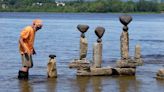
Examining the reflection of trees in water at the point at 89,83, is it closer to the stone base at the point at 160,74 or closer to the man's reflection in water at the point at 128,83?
the man's reflection in water at the point at 128,83

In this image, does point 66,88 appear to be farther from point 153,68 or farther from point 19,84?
point 153,68

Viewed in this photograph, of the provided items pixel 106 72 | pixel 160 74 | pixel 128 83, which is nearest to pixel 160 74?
pixel 160 74

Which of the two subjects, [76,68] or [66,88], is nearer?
[66,88]

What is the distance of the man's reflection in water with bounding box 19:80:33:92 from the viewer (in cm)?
1914

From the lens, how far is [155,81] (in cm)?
2106

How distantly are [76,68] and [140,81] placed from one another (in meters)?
2.54

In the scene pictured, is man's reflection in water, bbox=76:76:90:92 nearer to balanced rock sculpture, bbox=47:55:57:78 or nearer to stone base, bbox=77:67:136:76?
stone base, bbox=77:67:136:76

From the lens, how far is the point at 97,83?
67.2 ft

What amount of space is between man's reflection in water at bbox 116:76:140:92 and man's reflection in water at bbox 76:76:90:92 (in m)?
1.01

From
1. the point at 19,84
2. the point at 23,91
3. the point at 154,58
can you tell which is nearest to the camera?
the point at 23,91

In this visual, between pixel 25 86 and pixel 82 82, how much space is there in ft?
6.21

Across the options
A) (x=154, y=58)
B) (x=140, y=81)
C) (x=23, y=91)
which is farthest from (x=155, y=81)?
(x=154, y=58)

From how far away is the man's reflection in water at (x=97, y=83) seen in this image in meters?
19.2

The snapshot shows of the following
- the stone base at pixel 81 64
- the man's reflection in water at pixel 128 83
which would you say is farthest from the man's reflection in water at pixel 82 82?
the man's reflection in water at pixel 128 83
